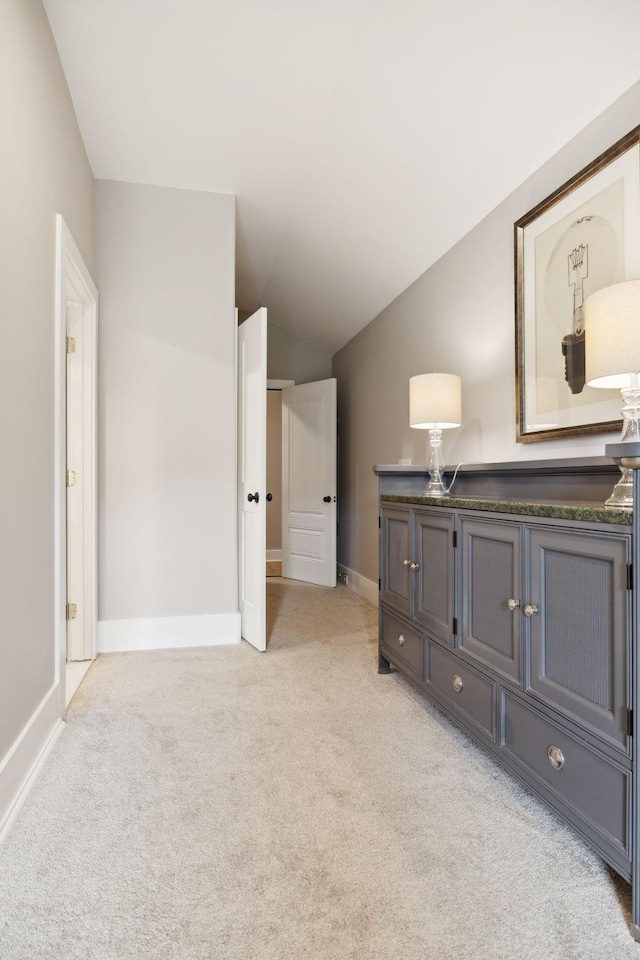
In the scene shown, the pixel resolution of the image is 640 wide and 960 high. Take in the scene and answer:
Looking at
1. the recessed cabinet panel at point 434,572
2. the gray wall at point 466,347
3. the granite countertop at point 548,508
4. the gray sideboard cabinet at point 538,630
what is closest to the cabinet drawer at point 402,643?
the gray sideboard cabinet at point 538,630

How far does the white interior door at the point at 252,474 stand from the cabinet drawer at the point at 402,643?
758 millimetres

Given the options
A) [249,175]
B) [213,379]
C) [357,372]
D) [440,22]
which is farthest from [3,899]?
[357,372]

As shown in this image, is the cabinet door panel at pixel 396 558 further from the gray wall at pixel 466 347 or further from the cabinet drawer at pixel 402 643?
the gray wall at pixel 466 347

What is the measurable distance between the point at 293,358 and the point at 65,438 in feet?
11.5

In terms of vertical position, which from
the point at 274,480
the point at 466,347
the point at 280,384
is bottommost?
the point at 274,480

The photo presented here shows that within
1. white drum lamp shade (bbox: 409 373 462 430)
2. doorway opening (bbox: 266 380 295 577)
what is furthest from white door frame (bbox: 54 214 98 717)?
doorway opening (bbox: 266 380 295 577)

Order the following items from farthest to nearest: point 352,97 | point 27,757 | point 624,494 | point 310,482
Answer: point 310,482 < point 352,97 < point 27,757 < point 624,494

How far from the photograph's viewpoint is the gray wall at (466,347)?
2145 mm

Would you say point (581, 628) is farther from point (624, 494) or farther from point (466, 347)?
point (466, 347)

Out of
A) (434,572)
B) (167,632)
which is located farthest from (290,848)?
(167,632)

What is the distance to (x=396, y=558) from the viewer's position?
8.59ft

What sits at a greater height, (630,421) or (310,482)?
(630,421)

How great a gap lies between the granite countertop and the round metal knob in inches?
25.1

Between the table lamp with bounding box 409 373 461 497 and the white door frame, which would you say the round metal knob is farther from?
the white door frame
